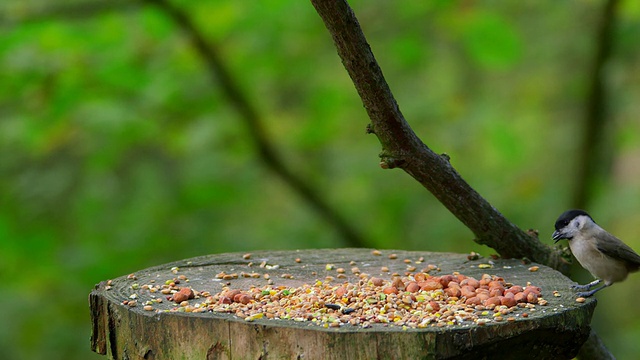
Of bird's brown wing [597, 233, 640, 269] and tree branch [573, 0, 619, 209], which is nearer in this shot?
bird's brown wing [597, 233, 640, 269]

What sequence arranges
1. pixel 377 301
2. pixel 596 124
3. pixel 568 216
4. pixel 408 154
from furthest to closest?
pixel 596 124 < pixel 568 216 < pixel 408 154 < pixel 377 301

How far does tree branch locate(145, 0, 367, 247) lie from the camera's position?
573 cm

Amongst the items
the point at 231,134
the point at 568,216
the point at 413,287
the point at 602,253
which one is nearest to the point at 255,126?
the point at 231,134

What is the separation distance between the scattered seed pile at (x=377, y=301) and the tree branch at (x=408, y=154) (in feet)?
0.97

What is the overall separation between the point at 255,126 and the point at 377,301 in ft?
11.9

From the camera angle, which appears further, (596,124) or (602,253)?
(596,124)

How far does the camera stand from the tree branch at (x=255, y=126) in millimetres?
5730

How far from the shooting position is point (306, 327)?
2.27m

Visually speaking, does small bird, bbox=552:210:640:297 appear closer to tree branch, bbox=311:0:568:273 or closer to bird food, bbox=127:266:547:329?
tree branch, bbox=311:0:568:273

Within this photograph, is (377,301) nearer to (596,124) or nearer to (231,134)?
(231,134)

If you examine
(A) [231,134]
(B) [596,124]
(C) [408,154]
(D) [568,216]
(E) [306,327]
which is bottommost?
(E) [306,327]

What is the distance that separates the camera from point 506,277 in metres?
3.06

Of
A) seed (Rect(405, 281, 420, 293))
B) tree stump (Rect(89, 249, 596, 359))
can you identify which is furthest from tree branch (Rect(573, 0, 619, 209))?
seed (Rect(405, 281, 420, 293))

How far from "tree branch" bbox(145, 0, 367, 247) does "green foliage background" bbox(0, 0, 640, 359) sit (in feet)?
0.33
